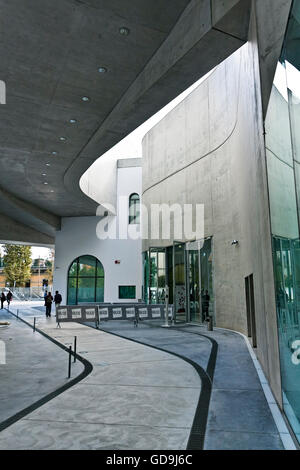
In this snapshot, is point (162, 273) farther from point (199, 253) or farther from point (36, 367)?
point (36, 367)

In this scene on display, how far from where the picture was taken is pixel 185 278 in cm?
1909

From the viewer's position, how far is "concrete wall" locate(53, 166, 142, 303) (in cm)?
2877

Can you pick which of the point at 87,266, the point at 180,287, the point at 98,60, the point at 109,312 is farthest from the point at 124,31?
the point at 87,266

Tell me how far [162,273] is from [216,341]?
10771 mm

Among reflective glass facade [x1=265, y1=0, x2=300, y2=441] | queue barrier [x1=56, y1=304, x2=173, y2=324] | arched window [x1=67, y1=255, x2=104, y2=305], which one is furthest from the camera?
arched window [x1=67, y1=255, x2=104, y2=305]

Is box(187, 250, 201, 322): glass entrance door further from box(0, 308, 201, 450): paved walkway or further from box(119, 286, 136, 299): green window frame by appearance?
box(119, 286, 136, 299): green window frame

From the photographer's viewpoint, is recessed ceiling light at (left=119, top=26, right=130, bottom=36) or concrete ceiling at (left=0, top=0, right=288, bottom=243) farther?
recessed ceiling light at (left=119, top=26, right=130, bottom=36)

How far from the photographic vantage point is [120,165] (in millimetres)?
30062

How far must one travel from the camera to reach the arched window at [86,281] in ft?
98.2

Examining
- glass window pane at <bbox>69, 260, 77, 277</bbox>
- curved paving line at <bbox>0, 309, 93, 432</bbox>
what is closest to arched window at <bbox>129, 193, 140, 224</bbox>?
glass window pane at <bbox>69, 260, 77, 277</bbox>

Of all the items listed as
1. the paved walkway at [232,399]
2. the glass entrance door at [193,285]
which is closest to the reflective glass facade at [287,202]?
the paved walkway at [232,399]

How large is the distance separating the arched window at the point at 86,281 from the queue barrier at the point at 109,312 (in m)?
10.7

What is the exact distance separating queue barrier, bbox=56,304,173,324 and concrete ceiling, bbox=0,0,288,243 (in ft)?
26.9

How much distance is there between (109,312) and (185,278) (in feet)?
15.1
